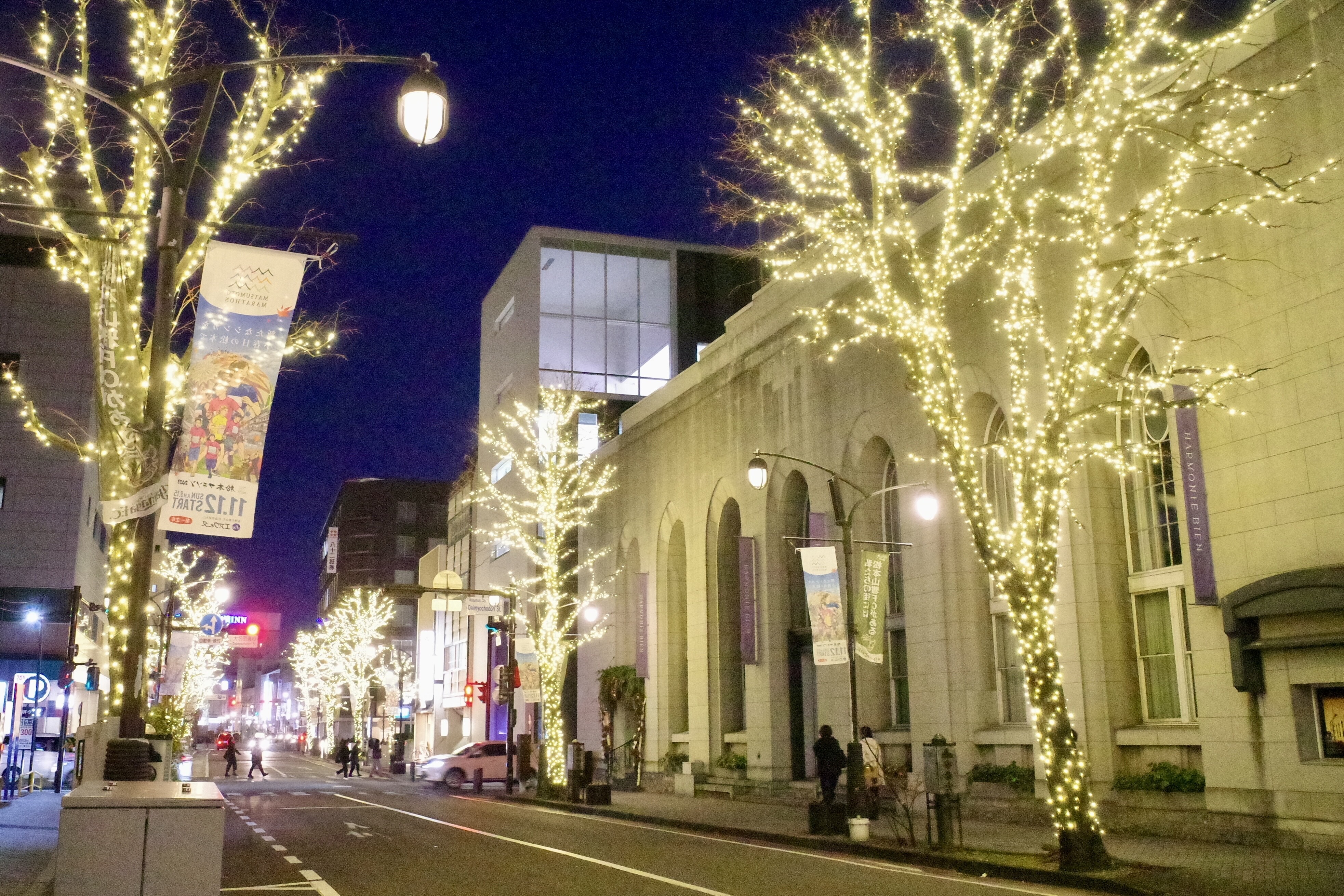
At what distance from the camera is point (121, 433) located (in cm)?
1298

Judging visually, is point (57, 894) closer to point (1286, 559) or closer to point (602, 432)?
point (1286, 559)

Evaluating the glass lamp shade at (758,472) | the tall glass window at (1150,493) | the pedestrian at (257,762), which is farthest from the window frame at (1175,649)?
the pedestrian at (257,762)

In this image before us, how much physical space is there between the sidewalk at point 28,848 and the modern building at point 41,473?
16.3 m

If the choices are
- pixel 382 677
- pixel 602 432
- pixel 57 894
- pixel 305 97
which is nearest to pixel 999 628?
pixel 305 97

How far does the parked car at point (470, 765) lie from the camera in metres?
42.9

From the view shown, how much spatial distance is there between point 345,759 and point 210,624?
12.7 metres

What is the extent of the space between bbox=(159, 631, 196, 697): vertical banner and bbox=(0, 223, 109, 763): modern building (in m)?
2.58

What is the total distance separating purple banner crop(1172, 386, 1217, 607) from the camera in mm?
18078

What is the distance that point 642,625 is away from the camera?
39250 millimetres

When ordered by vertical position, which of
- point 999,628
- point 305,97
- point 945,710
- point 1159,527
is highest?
Answer: point 305,97

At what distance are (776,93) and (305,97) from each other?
6677 millimetres

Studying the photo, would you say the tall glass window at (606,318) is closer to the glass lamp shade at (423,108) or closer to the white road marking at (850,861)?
the white road marking at (850,861)

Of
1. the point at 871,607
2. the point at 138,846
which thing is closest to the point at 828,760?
the point at 871,607

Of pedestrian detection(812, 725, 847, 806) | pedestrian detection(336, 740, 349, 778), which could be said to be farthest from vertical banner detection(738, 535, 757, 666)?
pedestrian detection(336, 740, 349, 778)
